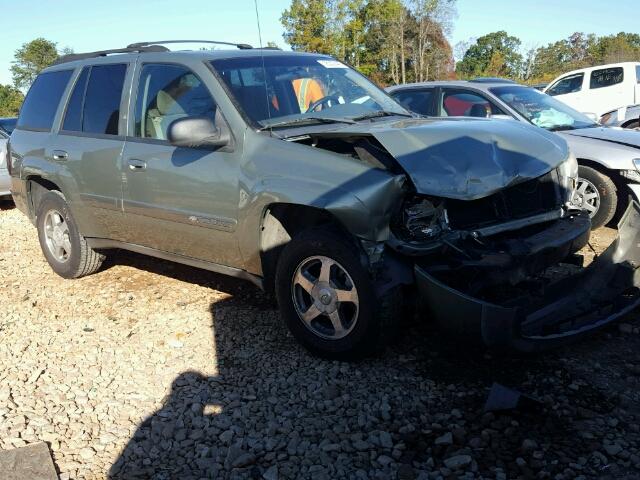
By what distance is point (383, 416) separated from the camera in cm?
317

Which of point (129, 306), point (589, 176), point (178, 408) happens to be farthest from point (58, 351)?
point (589, 176)

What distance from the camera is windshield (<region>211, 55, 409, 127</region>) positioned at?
165 inches

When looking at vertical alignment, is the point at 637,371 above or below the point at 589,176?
below

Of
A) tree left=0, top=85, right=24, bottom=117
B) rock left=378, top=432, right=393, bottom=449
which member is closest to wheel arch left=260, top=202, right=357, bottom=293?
rock left=378, top=432, right=393, bottom=449

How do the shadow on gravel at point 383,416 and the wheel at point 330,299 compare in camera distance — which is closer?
the shadow on gravel at point 383,416

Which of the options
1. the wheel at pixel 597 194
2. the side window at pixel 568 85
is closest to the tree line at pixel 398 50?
the side window at pixel 568 85

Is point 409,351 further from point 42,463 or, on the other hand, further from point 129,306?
point 129,306

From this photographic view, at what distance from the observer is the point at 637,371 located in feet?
11.3

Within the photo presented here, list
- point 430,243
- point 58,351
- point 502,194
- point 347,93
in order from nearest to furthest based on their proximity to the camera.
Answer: point 430,243, point 502,194, point 58,351, point 347,93

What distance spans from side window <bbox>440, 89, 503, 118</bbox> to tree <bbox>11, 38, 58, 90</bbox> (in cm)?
5378

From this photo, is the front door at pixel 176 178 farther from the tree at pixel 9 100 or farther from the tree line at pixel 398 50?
the tree at pixel 9 100

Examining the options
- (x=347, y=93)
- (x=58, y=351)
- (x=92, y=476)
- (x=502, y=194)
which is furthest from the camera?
(x=347, y=93)

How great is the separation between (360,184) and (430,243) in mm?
501

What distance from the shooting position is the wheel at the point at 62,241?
5.61m
